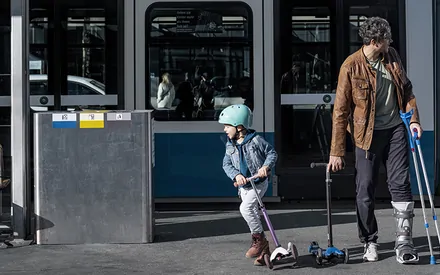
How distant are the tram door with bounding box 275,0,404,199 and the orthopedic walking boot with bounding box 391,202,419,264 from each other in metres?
2.87

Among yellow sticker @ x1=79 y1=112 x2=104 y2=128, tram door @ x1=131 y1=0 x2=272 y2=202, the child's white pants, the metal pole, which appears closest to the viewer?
the child's white pants

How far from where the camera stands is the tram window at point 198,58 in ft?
33.4

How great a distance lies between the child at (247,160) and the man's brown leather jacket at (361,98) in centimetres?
60

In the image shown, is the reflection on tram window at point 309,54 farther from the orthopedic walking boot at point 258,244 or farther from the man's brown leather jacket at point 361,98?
the orthopedic walking boot at point 258,244

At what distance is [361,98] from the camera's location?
7316 mm

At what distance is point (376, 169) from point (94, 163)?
253 centimetres

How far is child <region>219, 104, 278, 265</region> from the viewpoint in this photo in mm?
7469

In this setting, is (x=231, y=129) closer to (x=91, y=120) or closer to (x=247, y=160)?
(x=247, y=160)

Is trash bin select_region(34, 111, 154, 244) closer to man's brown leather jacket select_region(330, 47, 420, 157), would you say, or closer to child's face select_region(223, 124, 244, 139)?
child's face select_region(223, 124, 244, 139)

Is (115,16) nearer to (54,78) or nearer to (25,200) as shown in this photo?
(54,78)

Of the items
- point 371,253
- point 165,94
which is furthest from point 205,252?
point 165,94

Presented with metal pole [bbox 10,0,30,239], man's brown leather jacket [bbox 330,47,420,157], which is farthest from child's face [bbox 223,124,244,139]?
metal pole [bbox 10,0,30,239]

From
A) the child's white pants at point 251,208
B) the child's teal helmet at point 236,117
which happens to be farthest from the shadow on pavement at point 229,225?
the child's teal helmet at point 236,117

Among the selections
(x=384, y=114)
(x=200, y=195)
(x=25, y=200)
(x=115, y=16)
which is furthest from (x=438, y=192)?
(x=25, y=200)
